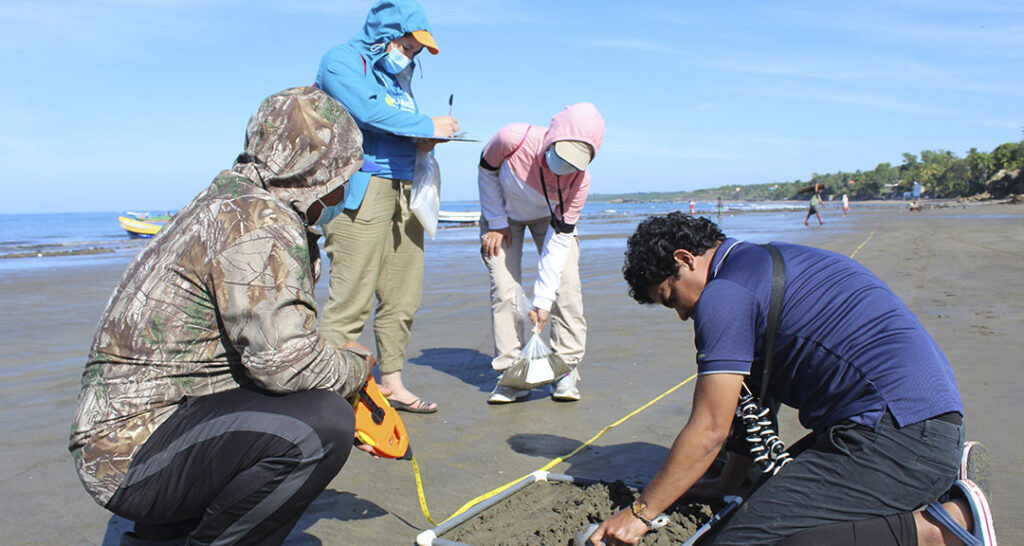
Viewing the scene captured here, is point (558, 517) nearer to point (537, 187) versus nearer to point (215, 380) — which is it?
point (215, 380)

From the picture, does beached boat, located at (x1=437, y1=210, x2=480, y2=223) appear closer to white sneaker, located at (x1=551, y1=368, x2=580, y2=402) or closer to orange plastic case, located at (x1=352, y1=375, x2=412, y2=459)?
white sneaker, located at (x1=551, y1=368, x2=580, y2=402)

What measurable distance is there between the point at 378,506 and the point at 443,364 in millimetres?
2777

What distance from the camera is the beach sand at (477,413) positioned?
2.96 m

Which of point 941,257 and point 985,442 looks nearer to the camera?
point 985,442

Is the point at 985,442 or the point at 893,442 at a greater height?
the point at 893,442

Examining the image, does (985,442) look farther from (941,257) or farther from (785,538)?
A: (941,257)

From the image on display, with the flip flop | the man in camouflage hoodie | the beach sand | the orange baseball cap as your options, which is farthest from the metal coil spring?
the orange baseball cap

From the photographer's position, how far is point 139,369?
2115mm

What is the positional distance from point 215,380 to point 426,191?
94.0 inches

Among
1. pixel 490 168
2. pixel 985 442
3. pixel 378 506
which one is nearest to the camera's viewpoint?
pixel 378 506

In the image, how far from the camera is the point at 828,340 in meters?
2.22

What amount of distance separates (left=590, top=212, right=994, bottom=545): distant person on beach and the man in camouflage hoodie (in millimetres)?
1072

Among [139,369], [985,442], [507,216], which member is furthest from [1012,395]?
[139,369]

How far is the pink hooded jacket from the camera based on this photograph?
4434 mm
